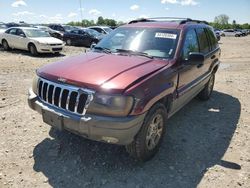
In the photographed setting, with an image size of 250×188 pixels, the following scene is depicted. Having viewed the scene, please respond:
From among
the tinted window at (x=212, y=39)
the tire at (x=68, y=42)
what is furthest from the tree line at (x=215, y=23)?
the tinted window at (x=212, y=39)

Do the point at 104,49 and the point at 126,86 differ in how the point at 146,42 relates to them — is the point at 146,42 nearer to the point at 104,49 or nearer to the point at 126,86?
the point at 104,49

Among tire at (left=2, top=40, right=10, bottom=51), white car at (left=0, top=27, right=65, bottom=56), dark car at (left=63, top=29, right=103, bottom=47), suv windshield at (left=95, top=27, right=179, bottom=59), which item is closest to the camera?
suv windshield at (left=95, top=27, right=179, bottom=59)

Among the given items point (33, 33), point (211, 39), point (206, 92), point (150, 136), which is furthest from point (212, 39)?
point (33, 33)

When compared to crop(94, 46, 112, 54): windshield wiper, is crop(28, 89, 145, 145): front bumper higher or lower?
lower

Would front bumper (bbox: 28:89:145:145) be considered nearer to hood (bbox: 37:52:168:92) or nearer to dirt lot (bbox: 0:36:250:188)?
hood (bbox: 37:52:168:92)

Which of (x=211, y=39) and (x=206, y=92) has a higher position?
(x=211, y=39)

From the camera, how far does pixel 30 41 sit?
1380cm

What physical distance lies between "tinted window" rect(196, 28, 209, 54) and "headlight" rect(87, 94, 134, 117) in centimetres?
296

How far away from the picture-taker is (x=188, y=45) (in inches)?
181

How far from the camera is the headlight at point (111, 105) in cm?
302

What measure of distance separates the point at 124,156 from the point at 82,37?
54.2 feet

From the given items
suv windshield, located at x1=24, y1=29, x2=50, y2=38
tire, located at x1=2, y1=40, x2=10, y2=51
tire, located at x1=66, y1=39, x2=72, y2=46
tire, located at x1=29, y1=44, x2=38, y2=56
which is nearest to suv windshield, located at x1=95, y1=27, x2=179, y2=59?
tire, located at x1=29, y1=44, x2=38, y2=56

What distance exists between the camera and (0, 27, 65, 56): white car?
13.5 meters

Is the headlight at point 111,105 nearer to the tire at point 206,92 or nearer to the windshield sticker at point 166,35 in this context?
the windshield sticker at point 166,35
